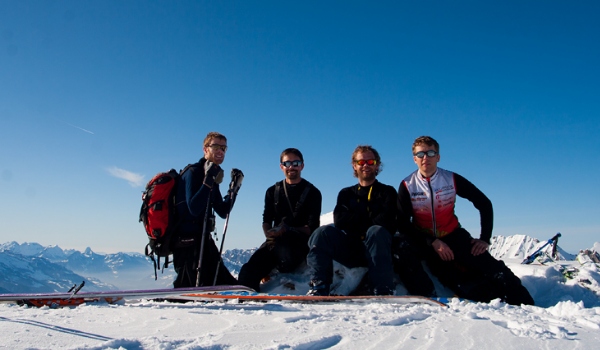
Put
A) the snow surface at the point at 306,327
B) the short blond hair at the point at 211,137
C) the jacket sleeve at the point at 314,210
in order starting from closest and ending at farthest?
the snow surface at the point at 306,327
the jacket sleeve at the point at 314,210
the short blond hair at the point at 211,137

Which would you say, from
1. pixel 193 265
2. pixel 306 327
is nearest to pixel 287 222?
pixel 193 265

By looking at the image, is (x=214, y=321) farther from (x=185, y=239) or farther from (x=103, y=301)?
(x=185, y=239)

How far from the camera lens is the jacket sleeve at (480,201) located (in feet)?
17.8

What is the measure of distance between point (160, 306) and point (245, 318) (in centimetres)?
128

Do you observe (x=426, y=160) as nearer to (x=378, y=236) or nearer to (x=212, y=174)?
(x=378, y=236)

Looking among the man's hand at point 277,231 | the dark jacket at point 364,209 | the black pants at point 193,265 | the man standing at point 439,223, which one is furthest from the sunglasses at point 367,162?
the black pants at point 193,265

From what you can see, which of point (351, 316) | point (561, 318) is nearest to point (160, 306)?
point (351, 316)

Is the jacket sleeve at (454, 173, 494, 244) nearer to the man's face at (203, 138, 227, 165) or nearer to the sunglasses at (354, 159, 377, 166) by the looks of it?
the sunglasses at (354, 159, 377, 166)

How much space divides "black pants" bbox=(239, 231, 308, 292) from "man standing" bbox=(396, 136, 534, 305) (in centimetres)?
158

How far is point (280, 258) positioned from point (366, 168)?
203 centimetres

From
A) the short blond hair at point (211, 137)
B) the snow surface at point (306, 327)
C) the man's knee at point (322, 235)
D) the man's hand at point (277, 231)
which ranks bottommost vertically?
the snow surface at point (306, 327)

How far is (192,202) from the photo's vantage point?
619 centimetres

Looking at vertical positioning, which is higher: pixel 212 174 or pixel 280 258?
pixel 212 174

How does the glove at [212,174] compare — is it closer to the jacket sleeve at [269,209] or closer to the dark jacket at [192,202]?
the dark jacket at [192,202]
